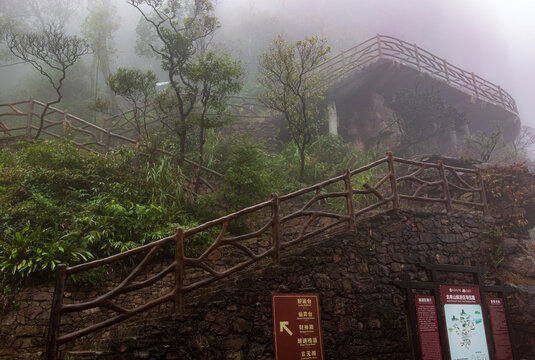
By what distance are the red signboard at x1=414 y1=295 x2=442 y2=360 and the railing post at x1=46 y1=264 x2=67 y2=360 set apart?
430 centimetres

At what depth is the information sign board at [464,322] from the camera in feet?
16.7

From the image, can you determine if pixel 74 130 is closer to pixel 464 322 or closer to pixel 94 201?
pixel 94 201

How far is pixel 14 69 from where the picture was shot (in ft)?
69.5

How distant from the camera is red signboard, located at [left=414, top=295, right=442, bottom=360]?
4.92m

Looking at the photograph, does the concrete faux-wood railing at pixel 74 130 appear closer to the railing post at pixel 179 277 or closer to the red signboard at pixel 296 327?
the railing post at pixel 179 277

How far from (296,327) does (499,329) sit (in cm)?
317

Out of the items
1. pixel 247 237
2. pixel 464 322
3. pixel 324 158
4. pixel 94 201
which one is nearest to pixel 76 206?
pixel 94 201

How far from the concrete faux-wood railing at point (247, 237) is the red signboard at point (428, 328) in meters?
1.50

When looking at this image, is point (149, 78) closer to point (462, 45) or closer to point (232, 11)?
point (232, 11)

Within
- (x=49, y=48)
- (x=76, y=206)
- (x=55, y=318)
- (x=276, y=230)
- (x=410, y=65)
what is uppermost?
(x=410, y=65)

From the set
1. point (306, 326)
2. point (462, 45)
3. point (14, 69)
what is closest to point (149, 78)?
point (306, 326)

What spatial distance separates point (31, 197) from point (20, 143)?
3.73 m

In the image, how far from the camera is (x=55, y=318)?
3.79 m

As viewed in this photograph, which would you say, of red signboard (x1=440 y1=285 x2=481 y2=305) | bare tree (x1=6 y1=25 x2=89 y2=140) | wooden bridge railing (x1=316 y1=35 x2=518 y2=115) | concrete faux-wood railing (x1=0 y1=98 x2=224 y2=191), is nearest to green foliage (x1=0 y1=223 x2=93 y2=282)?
concrete faux-wood railing (x1=0 y1=98 x2=224 y2=191)
